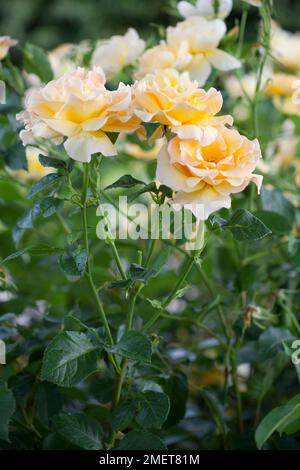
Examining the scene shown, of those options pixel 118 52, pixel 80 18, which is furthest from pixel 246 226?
pixel 80 18

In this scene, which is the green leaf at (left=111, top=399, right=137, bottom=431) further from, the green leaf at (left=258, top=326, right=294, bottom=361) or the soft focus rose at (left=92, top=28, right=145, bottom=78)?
the soft focus rose at (left=92, top=28, right=145, bottom=78)

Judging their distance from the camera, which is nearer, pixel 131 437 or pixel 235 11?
pixel 131 437

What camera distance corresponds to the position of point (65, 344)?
0.72 metres

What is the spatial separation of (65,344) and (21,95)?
1.87 ft

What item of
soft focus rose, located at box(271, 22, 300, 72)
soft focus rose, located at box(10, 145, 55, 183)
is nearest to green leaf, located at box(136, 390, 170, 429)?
soft focus rose, located at box(10, 145, 55, 183)

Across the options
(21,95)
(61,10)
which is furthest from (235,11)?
(21,95)

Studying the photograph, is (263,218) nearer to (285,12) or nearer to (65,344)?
(65,344)

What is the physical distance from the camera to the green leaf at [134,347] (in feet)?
2.31

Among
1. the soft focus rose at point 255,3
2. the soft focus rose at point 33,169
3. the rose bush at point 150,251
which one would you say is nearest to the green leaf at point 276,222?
the rose bush at point 150,251

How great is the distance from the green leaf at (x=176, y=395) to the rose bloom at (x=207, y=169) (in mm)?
317

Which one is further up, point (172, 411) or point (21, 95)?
point (21, 95)

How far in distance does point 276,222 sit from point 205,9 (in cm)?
31

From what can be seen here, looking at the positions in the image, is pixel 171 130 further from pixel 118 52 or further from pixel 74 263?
pixel 118 52

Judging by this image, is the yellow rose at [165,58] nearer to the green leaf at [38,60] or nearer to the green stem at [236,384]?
the green leaf at [38,60]
